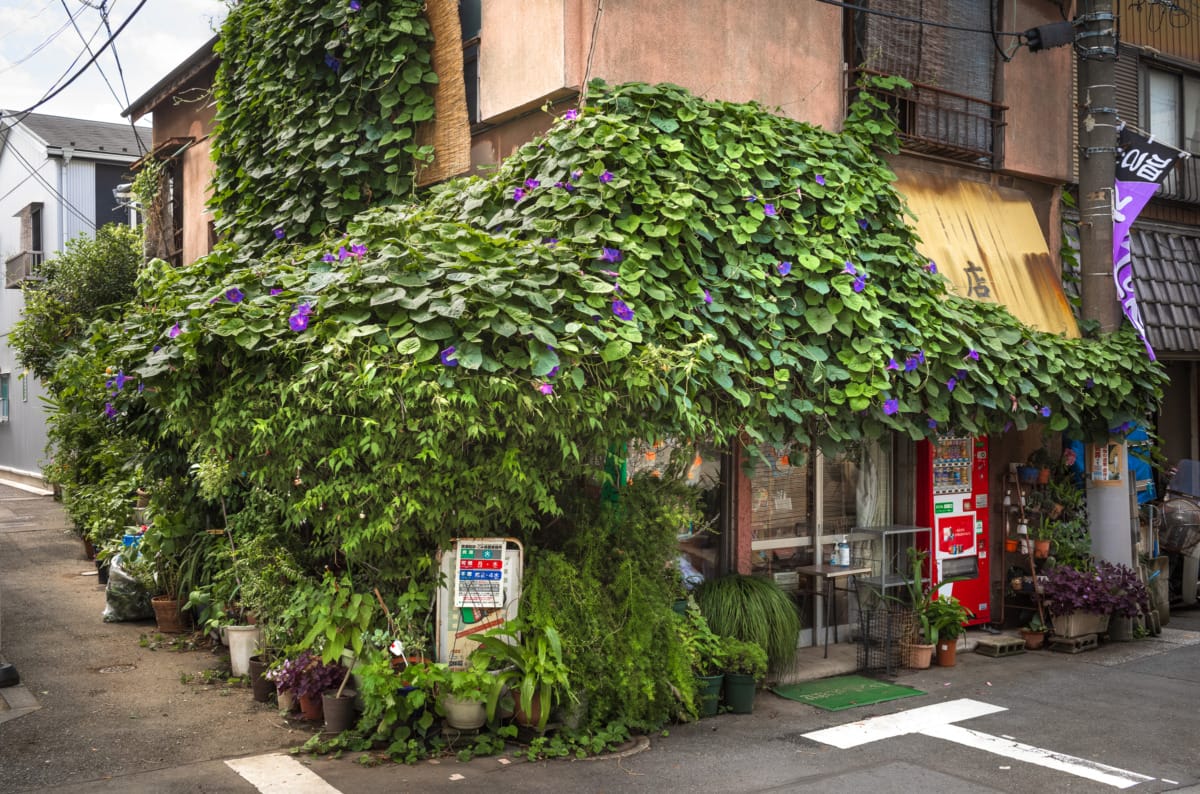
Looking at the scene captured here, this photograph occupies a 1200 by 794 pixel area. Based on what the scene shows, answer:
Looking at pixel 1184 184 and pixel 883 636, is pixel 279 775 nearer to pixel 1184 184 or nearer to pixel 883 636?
pixel 883 636

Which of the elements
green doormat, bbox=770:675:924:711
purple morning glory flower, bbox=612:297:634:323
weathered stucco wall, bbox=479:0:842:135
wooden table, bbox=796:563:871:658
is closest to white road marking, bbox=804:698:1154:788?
green doormat, bbox=770:675:924:711

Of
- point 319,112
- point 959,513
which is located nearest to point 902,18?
point 959,513

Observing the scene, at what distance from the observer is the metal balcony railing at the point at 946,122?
1039 cm

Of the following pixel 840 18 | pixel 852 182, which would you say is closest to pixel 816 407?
pixel 852 182

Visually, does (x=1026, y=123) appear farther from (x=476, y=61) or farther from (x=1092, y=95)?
(x=476, y=61)

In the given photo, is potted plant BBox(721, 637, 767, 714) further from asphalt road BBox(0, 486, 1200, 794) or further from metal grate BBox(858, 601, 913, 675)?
metal grate BBox(858, 601, 913, 675)

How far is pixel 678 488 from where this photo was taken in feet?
25.4

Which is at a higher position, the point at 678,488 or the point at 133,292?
the point at 133,292

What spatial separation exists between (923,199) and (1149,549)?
5.10 m

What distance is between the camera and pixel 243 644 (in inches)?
332

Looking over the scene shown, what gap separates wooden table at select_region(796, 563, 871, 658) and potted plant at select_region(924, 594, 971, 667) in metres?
0.68

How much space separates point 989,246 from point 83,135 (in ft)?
71.7

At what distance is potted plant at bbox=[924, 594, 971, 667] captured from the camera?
376 inches

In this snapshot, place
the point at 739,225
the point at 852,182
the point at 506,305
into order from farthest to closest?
the point at 852,182 < the point at 739,225 < the point at 506,305
